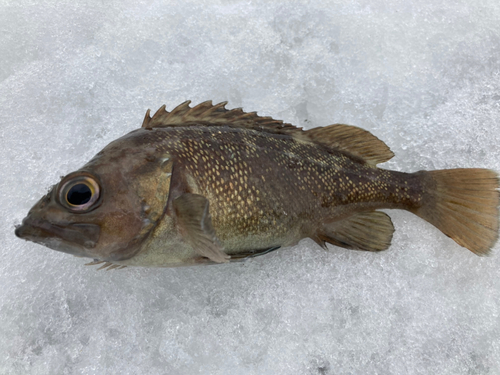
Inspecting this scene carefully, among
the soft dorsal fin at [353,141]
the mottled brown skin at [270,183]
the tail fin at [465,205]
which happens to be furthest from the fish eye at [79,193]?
the tail fin at [465,205]

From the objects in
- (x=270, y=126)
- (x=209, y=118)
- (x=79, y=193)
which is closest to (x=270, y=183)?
Answer: (x=270, y=126)

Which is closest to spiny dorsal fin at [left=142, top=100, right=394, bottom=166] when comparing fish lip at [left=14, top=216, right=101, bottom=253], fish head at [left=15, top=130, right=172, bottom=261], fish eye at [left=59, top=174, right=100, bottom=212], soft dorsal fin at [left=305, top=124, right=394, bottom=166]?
soft dorsal fin at [left=305, top=124, right=394, bottom=166]

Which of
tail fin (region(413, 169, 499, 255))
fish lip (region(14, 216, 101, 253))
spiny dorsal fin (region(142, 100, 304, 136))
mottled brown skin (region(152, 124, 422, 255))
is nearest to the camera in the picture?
fish lip (region(14, 216, 101, 253))

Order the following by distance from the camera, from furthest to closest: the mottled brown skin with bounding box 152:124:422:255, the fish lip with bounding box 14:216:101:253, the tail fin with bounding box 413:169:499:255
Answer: the tail fin with bounding box 413:169:499:255 → the mottled brown skin with bounding box 152:124:422:255 → the fish lip with bounding box 14:216:101:253

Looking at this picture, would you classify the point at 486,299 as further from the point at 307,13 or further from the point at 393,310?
the point at 307,13

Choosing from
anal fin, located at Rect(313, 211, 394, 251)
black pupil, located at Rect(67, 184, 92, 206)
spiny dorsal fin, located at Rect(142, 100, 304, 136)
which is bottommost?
anal fin, located at Rect(313, 211, 394, 251)

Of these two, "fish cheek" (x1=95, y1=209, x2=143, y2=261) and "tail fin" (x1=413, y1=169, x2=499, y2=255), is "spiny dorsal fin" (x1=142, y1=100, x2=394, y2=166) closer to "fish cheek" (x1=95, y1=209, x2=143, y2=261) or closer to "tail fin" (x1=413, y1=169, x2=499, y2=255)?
"tail fin" (x1=413, y1=169, x2=499, y2=255)
